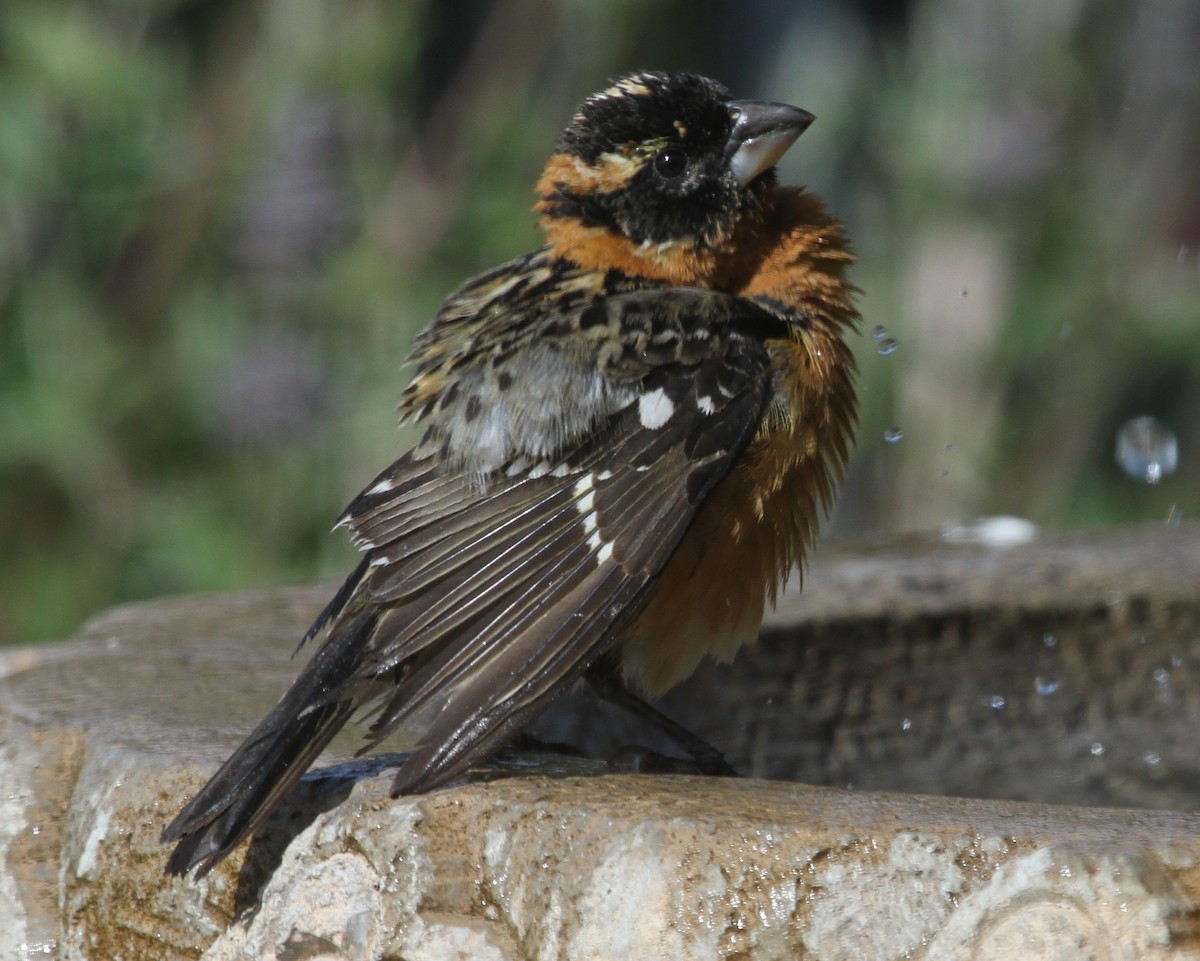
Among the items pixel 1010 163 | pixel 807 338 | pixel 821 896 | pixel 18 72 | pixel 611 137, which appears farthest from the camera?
pixel 1010 163

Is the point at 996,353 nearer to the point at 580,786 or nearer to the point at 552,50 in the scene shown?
the point at 552,50

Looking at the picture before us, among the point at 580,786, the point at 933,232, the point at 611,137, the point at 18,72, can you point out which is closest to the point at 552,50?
the point at 933,232

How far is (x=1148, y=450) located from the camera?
5402mm

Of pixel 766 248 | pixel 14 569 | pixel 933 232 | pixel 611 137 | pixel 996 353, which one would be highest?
pixel 611 137

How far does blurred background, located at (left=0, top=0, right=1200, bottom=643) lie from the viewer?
5387 mm

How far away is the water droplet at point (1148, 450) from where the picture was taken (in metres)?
5.35

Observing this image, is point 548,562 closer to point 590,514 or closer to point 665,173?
point 590,514

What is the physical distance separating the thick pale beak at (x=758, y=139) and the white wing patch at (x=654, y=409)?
0.59 metres

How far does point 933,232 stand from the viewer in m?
6.50

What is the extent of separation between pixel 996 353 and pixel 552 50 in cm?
208

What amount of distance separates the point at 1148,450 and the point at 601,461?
3035mm

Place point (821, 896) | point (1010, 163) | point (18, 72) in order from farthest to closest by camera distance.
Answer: point (1010, 163)
point (18, 72)
point (821, 896)

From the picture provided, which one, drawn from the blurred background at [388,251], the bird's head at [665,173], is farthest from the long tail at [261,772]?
the blurred background at [388,251]

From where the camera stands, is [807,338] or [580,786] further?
[807,338]
